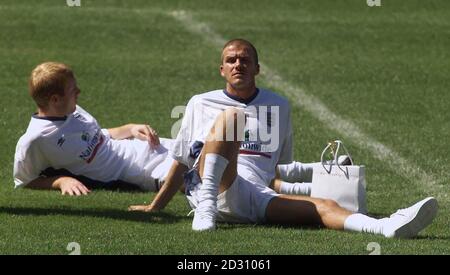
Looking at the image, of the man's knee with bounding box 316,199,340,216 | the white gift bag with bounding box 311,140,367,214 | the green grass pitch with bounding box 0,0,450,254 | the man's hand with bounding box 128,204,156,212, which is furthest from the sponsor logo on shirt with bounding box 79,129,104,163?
the man's knee with bounding box 316,199,340,216

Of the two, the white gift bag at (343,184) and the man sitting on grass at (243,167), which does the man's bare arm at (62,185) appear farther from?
the white gift bag at (343,184)

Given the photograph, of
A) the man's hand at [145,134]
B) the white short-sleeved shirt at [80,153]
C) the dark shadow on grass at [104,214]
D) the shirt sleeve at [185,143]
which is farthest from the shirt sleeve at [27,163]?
the shirt sleeve at [185,143]

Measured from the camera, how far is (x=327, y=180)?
31.8 ft

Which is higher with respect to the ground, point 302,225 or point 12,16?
point 12,16

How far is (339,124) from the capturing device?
14.4 meters

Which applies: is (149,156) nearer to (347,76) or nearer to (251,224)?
(251,224)

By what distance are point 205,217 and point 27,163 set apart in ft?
7.77

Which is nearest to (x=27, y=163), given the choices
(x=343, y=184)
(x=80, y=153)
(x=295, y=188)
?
(x=80, y=153)

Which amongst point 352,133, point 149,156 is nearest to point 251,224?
point 149,156

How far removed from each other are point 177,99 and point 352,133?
241cm

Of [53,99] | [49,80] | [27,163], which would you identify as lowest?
[27,163]

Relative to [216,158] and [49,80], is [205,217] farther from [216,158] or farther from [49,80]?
[49,80]

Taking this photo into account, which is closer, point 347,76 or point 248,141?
point 248,141

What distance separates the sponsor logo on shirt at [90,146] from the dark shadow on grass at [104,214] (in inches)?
50.6
